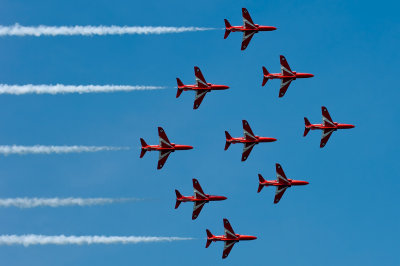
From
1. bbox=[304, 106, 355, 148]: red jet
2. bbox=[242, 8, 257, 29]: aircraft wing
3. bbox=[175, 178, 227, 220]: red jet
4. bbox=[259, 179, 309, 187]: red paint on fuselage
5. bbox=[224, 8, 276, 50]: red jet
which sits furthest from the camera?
bbox=[304, 106, 355, 148]: red jet

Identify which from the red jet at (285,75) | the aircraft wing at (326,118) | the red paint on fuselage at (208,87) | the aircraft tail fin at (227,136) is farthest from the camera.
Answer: the red jet at (285,75)

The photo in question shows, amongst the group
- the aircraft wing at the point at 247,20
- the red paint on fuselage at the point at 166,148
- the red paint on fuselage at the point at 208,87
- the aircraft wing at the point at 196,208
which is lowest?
the aircraft wing at the point at 196,208

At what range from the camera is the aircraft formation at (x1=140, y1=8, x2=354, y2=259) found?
16262 centimetres

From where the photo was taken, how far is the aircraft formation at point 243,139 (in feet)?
534

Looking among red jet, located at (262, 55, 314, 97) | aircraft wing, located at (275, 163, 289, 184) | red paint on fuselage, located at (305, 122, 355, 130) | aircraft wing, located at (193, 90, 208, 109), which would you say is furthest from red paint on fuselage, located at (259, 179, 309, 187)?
aircraft wing, located at (193, 90, 208, 109)

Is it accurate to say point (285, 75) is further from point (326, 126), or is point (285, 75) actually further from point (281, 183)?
point (281, 183)

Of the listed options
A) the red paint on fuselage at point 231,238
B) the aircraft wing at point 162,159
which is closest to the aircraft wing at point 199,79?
the aircraft wing at point 162,159

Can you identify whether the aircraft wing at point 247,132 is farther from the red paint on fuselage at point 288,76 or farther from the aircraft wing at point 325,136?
the aircraft wing at point 325,136

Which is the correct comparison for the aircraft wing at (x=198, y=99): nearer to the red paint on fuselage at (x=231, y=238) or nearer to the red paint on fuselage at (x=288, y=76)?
the red paint on fuselage at (x=288, y=76)

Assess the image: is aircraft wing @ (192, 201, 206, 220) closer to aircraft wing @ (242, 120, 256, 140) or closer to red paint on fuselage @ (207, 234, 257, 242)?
red paint on fuselage @ (207, 234, 257, 242)

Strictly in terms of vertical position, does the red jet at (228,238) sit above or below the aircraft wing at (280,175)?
below

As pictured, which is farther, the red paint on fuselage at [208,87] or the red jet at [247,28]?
the red jet at [247,28]

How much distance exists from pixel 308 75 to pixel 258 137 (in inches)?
500

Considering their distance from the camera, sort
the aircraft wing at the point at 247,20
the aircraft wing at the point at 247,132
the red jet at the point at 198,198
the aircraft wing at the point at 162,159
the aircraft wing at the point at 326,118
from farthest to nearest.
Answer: the aircraft wing at the point at 326,118
the aircraft wing at the point at 247,132
the aircraft wing at the point at 247,20
the red jet at the point at 198,198
the aircraft wing at the point at 162,159
